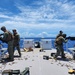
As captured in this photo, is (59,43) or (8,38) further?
(59,43)

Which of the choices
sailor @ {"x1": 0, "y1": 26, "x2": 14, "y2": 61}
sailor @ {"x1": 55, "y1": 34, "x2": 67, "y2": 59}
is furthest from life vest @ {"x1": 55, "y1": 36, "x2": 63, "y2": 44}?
sailor @ {"x1": 0, "y1": 26, "x2": 14, "y2": 61}

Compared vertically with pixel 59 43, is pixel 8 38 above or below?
above

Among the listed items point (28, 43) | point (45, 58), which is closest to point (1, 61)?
point (45, 58)

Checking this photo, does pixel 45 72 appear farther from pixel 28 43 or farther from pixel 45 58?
pixel 28 43

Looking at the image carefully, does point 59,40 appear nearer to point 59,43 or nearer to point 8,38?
point 59,43

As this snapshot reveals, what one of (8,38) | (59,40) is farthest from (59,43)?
(8,38)

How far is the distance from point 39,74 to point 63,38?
602cm

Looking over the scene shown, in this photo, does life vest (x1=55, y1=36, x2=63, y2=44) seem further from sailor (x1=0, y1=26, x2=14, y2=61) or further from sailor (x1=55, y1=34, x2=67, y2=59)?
sailor (x1=0, y1=26, x2=14, y2=61)

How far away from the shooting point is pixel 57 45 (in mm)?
16594

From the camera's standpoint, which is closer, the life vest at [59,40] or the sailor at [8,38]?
the sailor at [8,38]

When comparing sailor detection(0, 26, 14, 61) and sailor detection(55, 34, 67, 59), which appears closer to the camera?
sailor detection(0, 26, 14, 61)

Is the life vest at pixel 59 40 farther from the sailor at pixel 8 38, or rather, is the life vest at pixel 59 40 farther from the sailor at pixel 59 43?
the sailor at pixel 8 38

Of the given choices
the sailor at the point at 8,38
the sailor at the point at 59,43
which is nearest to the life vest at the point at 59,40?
the sailor at the point at 59,43

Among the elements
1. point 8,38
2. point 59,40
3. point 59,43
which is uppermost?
point 8,38
